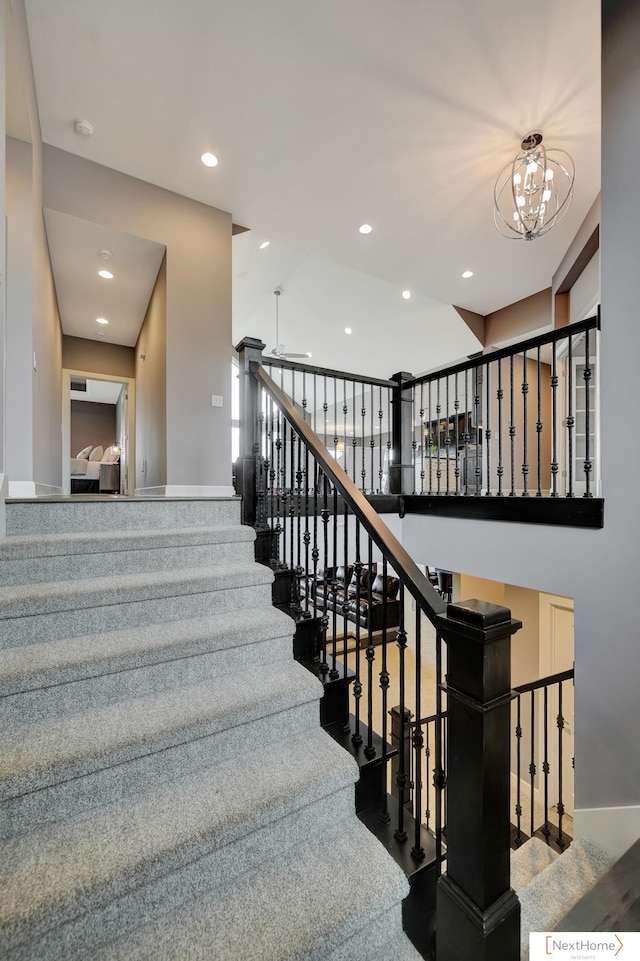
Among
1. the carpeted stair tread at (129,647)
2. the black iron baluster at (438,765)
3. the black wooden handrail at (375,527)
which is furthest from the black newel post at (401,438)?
the black iron baluster at (438,765)

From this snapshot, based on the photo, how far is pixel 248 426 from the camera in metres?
2.47

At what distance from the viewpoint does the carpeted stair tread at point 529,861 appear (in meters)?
2.40

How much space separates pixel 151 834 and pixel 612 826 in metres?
2.52

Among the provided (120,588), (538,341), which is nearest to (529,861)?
(120,588)

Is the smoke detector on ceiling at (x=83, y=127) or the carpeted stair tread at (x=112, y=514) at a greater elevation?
the smoke detector on ceiling at (x=83, y=127)

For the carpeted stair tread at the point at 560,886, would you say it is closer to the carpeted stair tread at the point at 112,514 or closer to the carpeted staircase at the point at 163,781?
the carpeted staircase at the point at 163,781

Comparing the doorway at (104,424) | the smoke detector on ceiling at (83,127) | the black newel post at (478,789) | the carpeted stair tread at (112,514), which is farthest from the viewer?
the doorway at (104,424)

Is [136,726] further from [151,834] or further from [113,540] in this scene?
[113,540]

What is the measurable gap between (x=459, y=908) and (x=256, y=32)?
449 cm

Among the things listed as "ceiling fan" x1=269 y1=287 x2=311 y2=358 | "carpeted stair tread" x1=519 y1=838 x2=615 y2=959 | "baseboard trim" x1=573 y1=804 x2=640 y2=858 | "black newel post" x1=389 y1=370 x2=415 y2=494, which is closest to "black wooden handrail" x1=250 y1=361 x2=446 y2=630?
"carpeted stair tread" x1=519 y1=838 x2=615 y2=959

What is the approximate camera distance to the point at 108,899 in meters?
0.97

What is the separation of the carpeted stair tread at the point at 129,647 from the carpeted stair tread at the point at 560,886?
1.57 m

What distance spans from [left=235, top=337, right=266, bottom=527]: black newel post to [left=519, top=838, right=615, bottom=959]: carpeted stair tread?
2.21 metres

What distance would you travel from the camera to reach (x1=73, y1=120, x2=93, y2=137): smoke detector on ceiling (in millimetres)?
3365
